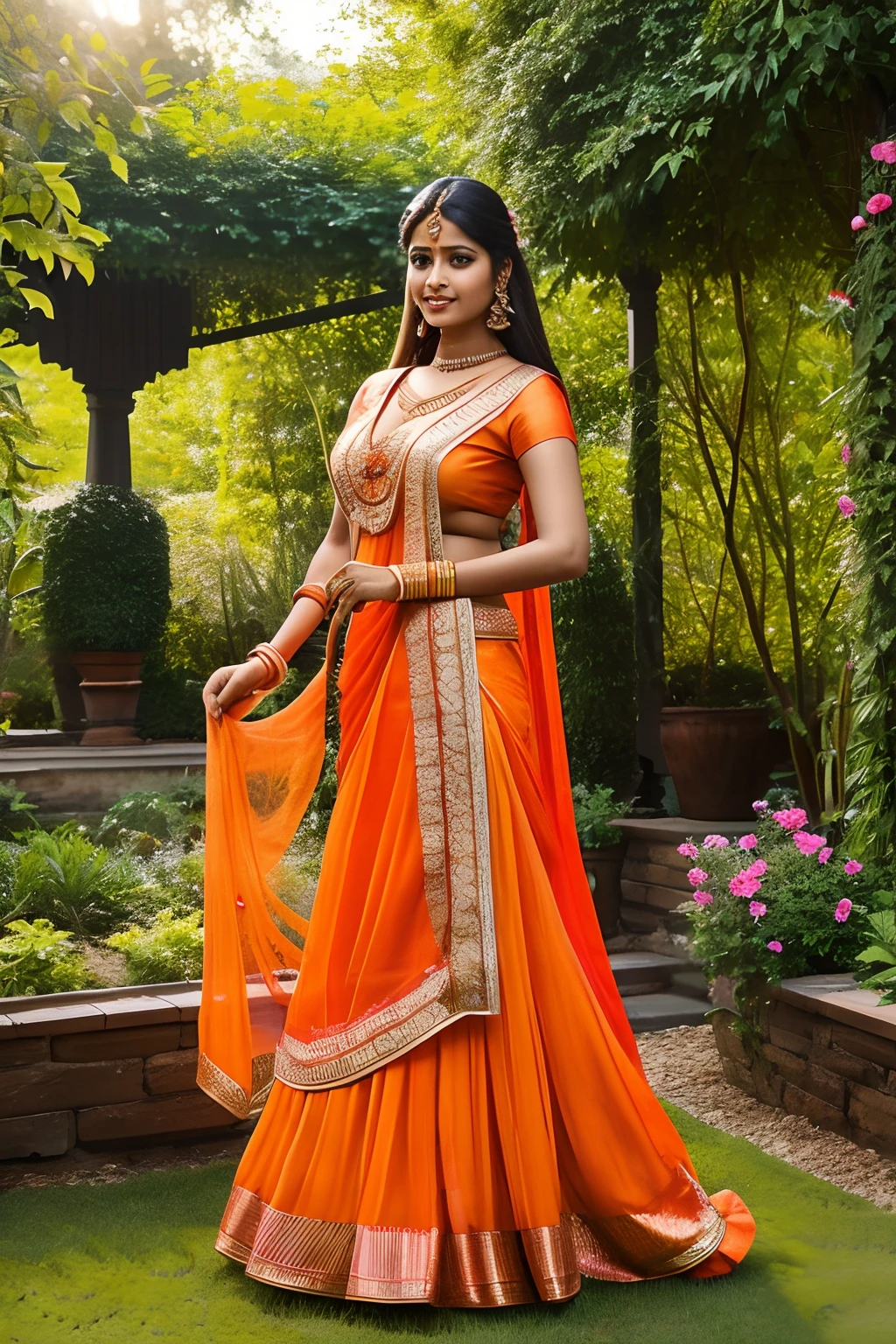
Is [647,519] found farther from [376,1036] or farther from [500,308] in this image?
[376,1036]

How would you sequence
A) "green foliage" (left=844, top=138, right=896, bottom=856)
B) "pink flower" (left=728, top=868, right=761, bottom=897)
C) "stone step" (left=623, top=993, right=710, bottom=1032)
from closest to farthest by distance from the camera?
"pink flower" (left=728, top=868, right=761, bottom=897) < "green foliage" (left=844, top=138, right=896, bottom=856) < "stone step" (left=623, top=993, right=710, bottom=1032)

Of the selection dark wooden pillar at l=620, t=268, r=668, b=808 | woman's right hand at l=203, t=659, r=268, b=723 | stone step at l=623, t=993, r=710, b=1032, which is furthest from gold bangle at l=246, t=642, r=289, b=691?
dark wooden pillar at l=620, t=268, r=668, b=808

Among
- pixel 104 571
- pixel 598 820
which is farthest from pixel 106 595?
pixel 598 820

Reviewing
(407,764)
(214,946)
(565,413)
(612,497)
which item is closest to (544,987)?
(407,764)

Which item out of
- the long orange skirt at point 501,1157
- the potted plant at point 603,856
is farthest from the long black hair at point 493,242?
the potted plant at point 603,856

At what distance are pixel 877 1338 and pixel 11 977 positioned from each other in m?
2.26

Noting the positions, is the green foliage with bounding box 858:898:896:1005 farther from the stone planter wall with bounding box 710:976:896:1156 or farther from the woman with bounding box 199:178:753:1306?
the woman with bounding box 199:178:753:1306

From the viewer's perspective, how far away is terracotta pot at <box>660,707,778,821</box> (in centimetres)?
536

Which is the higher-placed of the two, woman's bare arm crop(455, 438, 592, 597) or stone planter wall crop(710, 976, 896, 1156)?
woman's bare arm crop(455, 438, 592, 597)

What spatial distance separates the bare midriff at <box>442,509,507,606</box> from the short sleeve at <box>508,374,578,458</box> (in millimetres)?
140

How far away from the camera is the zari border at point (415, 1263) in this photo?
2096 mm

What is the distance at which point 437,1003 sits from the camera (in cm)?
220

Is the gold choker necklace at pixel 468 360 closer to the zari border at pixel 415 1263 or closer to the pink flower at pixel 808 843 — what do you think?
the zari border at pixel 415 1263

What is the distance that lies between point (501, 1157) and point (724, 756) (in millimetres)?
3387
